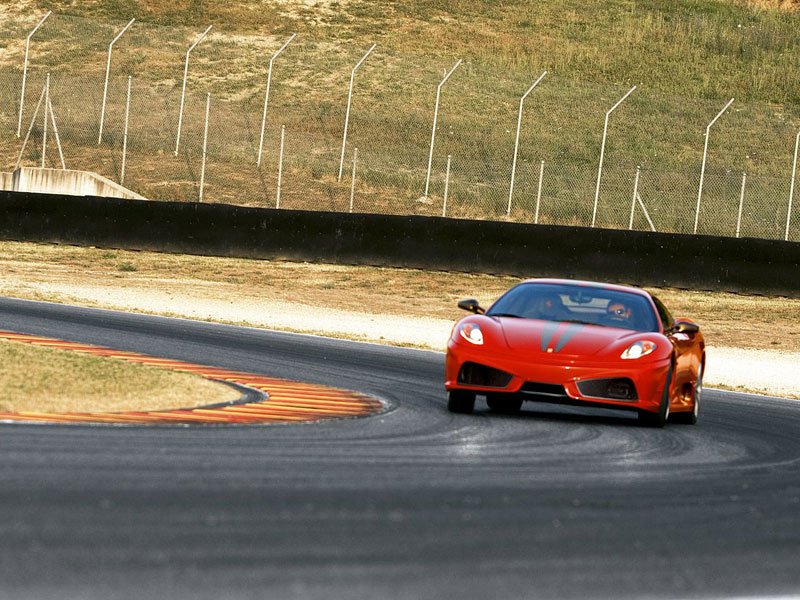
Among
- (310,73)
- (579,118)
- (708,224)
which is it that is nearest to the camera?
(708,224)

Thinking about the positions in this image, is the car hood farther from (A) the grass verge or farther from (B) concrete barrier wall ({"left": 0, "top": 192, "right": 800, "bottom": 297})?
(B) concrete barrier wall ({"left": 0, "top": 192, "right": 800, "bottom": 297})

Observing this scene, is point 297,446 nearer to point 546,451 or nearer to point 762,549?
point 546,451

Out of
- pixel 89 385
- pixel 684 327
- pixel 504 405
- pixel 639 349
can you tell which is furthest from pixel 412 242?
pixel 89 385

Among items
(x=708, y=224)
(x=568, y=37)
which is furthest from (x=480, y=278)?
(x=568, y=37)

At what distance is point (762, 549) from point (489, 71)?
42844mm

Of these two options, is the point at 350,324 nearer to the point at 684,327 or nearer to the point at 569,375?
the point at 684,327

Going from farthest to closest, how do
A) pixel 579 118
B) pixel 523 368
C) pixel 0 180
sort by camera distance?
pixel 579 118 < pixel 0 180 < pixel 523 368

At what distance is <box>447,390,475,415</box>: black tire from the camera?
12.5 m

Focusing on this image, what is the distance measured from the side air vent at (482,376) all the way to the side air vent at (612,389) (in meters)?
0.64

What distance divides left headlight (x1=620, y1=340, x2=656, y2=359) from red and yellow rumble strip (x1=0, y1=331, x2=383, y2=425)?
1.98 metres

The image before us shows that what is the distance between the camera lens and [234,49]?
54.5 m

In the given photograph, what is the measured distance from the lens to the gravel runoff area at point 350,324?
20156 millimetres

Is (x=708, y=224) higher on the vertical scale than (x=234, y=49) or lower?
lower

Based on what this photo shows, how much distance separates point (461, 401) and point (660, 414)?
1549 millimetres
